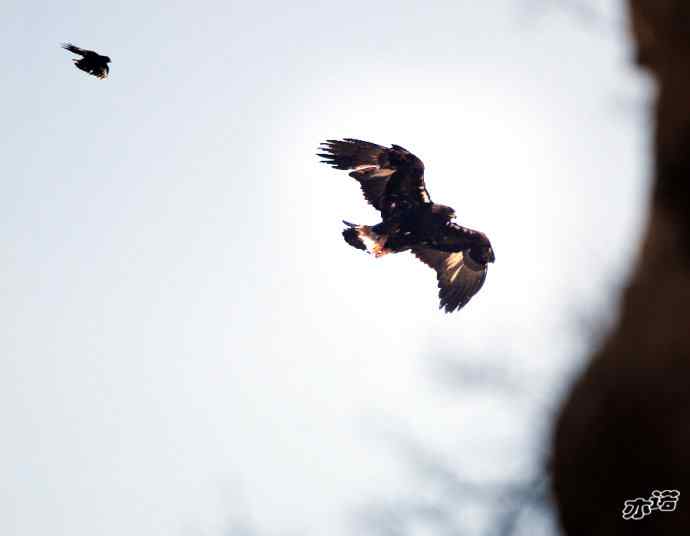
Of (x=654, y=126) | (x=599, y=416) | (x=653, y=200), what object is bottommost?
(x=599, y=416)

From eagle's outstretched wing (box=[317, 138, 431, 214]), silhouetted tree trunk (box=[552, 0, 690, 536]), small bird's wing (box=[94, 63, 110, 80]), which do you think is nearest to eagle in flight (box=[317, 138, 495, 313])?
eagle's outstretched wing (box=[317, 138, 431, 214])

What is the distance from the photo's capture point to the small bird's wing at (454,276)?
43.6ft

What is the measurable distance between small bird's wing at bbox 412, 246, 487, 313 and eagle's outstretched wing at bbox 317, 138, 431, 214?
962 millimetres

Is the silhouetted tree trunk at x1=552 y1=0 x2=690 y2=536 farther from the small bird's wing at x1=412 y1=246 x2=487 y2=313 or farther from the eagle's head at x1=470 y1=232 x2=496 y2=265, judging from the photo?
the small bird's wing at x1=412 y1=246 x2=487 y2=313

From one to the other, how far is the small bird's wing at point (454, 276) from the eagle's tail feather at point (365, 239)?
0.72 meters

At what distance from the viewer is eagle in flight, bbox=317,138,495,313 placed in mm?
12742

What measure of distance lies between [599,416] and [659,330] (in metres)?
0.87

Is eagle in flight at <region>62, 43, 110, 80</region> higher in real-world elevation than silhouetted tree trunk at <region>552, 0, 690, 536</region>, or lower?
higher

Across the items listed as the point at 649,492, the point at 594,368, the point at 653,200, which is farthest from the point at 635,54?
the point at 649,492

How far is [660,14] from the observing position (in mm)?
9062

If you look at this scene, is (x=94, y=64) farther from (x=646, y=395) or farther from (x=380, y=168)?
(x=646, y=395)

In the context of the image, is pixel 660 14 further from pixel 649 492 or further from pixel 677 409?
pixel 649 492

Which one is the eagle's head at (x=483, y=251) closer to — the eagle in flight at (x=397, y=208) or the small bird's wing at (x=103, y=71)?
the eagle in flight at (x=397, y=208)

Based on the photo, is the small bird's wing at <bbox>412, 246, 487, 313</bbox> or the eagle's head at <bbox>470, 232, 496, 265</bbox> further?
the small bird's wing at <bbox>412, 246, 487, 313</bbox>
